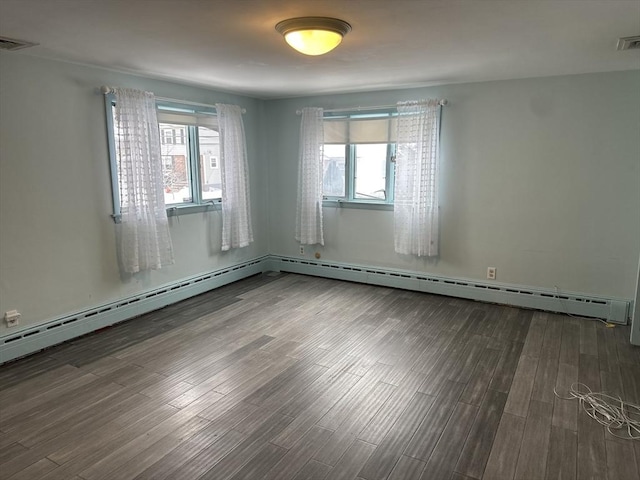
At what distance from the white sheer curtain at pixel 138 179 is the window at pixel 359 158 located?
2076 mm

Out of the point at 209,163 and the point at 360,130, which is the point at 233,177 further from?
the point at 360,130

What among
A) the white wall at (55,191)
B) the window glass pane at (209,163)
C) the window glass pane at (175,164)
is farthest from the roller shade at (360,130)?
the white wall at (55,191)

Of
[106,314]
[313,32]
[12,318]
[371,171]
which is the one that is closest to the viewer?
[313,32]

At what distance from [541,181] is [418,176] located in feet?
3.89

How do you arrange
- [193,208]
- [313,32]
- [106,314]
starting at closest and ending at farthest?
[313,32]
[106,314]
[193,208]

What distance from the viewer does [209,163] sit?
4863 mm

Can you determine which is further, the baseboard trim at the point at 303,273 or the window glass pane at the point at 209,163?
the window glass pane at the point at 209,163

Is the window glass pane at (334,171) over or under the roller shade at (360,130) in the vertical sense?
under

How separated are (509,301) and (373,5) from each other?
340 cm

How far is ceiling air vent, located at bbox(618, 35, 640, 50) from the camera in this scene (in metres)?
2.68

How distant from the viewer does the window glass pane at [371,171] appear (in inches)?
196

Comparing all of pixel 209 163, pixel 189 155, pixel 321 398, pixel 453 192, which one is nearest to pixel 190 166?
pixel 189 155

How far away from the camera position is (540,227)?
421cm

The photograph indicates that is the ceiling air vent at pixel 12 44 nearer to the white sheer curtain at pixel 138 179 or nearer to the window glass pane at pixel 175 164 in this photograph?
the white sheer curtain at pixel 138 179
